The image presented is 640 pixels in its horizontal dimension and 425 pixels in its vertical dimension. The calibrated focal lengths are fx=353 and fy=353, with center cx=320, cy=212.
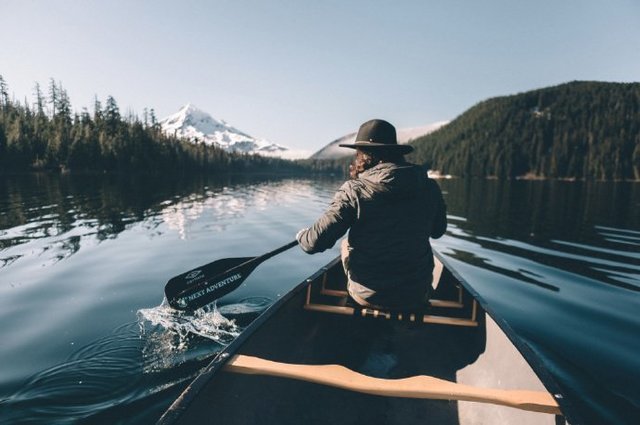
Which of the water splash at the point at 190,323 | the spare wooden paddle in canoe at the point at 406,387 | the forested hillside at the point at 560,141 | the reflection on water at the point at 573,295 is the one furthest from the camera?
the forested hillside at the point at 560,141

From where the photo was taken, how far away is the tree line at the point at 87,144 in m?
69.9

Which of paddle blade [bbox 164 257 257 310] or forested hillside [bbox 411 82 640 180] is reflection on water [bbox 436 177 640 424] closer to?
paddle blade [bbox 164 257 257 310]

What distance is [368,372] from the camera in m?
4.57

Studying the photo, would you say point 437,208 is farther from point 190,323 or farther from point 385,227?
point 190,323

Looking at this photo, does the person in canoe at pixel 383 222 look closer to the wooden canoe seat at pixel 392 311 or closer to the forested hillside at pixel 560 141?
the wooden canoe seat at pixel 392 311

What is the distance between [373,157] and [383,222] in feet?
2.60

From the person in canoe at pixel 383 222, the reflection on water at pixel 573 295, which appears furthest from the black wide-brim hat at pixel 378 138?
the reflection on water at pixel 573 295

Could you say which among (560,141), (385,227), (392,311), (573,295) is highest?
(560,141)

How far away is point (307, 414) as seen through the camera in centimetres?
383

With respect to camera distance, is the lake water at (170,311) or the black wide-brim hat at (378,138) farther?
the lake water at (170,311)

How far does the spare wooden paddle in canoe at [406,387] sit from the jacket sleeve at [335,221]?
137 centimetres

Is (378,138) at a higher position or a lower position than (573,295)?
higher

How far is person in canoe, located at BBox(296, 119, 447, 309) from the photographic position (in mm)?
3975

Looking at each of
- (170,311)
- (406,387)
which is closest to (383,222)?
(406,387)
